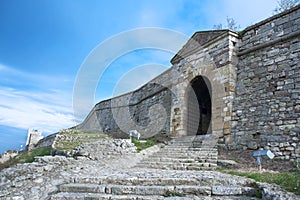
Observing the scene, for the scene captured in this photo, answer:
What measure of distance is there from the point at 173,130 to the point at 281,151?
4549 millimetres

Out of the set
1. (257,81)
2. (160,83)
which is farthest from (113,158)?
(160,83)

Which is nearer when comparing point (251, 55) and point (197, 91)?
point (251, 55)

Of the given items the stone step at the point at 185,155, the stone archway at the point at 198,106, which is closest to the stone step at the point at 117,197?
the stone step at the point at 185,155

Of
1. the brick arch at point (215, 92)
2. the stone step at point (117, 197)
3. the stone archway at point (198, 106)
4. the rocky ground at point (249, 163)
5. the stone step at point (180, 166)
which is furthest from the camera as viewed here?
the stone archway at point (198, 106)

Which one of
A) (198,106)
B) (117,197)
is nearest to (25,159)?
(198,106)

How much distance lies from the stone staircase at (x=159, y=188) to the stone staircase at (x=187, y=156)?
194cm

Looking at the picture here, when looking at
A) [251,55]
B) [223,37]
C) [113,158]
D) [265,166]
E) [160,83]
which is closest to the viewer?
[265,166]

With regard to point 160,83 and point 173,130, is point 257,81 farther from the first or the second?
point 160,83

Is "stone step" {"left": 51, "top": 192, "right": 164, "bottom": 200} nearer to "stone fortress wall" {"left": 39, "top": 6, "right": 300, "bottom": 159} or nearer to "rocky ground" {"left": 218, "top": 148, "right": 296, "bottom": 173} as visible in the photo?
"rocky ground" {"left": 218, "top": 148, "right": 296, "bottom": 173}

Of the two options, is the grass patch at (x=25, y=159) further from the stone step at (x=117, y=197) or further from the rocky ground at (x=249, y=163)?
the rocky ground at (x=249, y=163)

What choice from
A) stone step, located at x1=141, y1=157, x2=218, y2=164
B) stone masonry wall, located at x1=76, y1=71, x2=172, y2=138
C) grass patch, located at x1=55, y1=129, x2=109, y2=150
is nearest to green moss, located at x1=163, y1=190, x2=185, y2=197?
stone step, located at x1=141, y1=157, x2=218, y2=164

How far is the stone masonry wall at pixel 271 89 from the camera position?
573cm

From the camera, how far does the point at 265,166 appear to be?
5293mm

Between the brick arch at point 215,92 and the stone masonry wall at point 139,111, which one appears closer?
the brick arch at point 215,92
